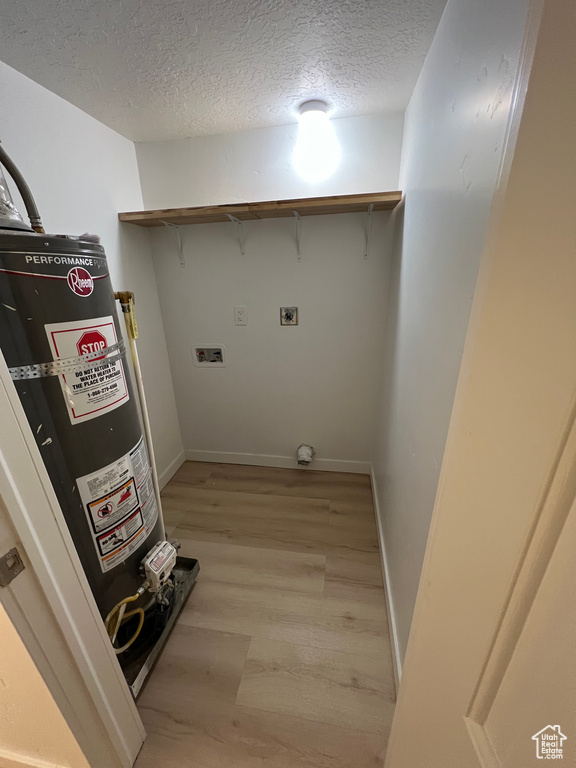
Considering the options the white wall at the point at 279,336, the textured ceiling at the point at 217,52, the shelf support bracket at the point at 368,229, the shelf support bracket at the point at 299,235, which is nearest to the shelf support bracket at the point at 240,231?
the white wall at the point at 279,336

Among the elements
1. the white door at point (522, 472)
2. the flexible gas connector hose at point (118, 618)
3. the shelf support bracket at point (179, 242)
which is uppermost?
the shelf support bracket at point (179, 242)

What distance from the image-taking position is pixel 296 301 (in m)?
1.77

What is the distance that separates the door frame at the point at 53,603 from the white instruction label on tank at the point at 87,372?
0.93 ft

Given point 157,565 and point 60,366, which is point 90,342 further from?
point 157,565

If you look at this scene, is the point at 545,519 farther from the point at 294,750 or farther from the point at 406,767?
the point at 294,750

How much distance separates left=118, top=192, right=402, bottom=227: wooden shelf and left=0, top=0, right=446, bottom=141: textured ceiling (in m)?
0.38

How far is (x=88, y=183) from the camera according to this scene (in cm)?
133

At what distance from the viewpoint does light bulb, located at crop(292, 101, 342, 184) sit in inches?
55.3

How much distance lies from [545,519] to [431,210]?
0.85 m

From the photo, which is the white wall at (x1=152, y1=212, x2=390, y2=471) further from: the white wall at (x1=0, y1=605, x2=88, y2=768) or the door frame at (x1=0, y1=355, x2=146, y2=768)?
the white wall at (x1=0, y1=605, x2=88, y2=768)

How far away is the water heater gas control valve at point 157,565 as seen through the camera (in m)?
1.03

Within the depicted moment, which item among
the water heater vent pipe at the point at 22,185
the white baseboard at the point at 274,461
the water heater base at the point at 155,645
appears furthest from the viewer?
the white baseboard at the point at 274,461

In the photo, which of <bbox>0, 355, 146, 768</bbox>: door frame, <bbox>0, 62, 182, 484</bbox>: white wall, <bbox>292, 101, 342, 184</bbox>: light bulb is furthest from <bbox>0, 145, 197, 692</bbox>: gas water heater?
<bbox>292, 101, 342, 184</bbox>: light bulb

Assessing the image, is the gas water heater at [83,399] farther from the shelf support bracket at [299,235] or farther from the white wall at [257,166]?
the shelf support bracket at [299,235]
